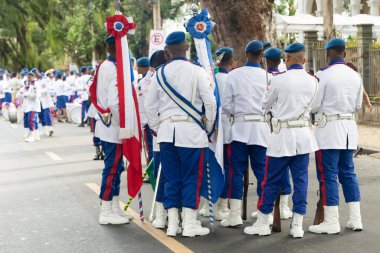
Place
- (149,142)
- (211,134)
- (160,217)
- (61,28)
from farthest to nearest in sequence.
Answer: (61,28), (149,142), (160,217), (211,134)

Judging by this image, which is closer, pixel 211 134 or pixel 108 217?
pixel 211 134

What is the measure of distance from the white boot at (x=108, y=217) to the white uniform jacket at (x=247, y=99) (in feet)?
5.31

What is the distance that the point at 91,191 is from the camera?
37.4 ft

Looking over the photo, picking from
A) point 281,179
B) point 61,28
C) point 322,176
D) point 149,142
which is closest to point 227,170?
point 281,179

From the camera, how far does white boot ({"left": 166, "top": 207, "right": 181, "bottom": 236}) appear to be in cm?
797

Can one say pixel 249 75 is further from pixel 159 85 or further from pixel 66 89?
pixel 66 89

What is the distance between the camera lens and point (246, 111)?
8.66 metres

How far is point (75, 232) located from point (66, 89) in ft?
72.9

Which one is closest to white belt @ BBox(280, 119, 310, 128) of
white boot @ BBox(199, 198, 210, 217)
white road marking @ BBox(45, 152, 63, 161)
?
white boot @ BBox(199, 198, 210, 217)

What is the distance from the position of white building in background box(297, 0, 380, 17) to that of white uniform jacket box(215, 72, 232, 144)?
28960 mm

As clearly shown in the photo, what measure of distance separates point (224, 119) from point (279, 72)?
956 millimetres

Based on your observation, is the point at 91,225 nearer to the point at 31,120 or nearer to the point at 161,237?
the point at 161,237

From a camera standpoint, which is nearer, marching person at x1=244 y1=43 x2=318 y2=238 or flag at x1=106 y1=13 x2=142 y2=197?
marching person at x1=244 y1=43 x2=318 y2=238

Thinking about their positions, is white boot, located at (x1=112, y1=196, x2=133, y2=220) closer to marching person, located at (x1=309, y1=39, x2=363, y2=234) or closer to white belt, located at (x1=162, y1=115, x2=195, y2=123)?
white belt, located at (x1=162, y1=115, x2=195, y2=123)
